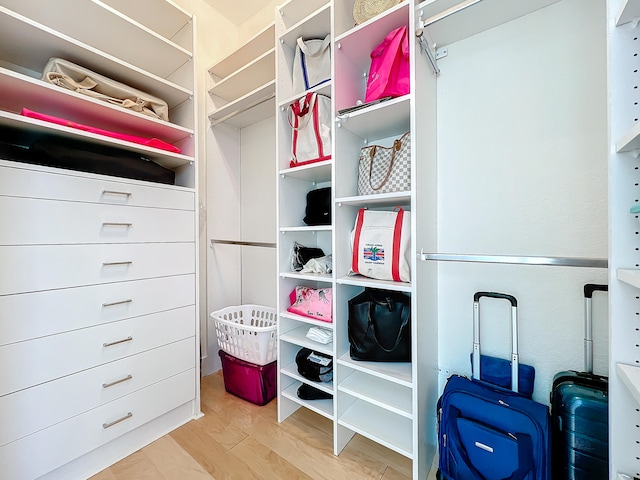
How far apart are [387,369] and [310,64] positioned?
1.66 meters

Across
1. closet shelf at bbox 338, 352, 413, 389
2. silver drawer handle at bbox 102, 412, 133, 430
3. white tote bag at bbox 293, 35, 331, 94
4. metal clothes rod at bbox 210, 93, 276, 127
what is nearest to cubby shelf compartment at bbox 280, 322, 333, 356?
closet shelf at bbox 338, 352, 413, 389

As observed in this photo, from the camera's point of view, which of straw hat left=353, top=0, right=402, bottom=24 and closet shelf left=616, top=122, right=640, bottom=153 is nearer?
closet shelf left=616, top=122, right=640, bottom=153

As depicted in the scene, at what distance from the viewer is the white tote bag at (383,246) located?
115cm

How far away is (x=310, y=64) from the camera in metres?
1.48

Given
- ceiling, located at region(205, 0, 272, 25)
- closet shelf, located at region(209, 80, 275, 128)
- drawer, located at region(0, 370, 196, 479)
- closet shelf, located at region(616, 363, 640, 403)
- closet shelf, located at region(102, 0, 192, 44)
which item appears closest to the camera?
closet shelf, located at region(616, 363, 640, 403)

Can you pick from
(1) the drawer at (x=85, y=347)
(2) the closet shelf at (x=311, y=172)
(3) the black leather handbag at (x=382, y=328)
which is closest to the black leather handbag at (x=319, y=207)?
(2) the closet shelf at (x=311, y=172)

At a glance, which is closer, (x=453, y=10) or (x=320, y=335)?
(x=453, y=10)

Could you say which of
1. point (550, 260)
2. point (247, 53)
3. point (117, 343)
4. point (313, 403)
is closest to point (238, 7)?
point (247, 53)

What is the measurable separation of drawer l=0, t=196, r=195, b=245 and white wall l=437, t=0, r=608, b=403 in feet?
4.91

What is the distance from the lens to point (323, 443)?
4.55 feet

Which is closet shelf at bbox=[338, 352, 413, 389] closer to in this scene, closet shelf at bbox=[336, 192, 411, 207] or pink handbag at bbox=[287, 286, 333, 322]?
pink handbag at bbox=[287, 286, 333, 322]

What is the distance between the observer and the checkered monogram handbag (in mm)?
1189

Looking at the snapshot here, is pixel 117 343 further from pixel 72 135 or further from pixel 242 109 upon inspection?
pixel 242 109

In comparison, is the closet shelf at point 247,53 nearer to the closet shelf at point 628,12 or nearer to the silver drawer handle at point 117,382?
the closet shelf at point 628,12
